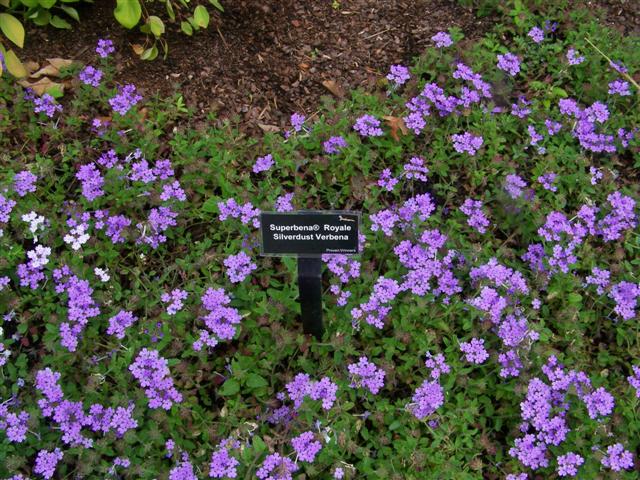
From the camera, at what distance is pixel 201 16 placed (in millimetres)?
3816

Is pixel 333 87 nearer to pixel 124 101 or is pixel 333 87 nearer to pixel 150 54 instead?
pixel 150 54

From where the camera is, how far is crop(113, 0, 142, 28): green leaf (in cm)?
Answer: 355

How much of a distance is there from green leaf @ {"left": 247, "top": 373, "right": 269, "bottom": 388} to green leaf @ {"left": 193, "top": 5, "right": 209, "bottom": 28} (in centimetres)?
224

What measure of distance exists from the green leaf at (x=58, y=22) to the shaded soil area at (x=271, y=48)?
2.9 inches

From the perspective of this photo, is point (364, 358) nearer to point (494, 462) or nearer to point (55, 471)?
point (494, 462)

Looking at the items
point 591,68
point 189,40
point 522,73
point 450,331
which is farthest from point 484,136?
point 189,40

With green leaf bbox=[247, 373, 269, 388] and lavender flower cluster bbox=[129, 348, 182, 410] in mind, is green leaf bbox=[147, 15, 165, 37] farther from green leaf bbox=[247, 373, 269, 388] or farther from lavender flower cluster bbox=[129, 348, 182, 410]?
green leaf bbox=[247, 373, 269, 388]

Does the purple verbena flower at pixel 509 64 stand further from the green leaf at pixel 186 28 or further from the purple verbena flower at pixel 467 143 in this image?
the green leaf at pixel 186 28

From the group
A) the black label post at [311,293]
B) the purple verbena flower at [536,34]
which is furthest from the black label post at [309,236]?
the purple verbena flower at [536,34]

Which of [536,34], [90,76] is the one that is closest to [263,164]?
[90,76]

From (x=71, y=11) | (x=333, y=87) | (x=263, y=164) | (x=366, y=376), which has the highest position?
(x=71, y=11)

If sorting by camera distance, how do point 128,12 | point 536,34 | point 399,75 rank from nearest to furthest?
point 128,12 < point 399,75 < point 536,34

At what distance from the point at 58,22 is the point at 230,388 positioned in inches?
104

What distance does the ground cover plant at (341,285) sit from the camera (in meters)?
2.69
